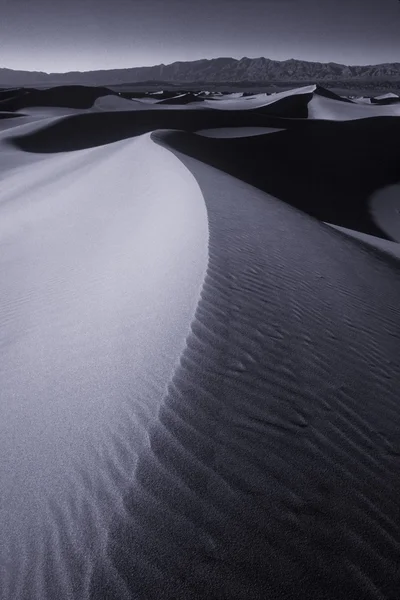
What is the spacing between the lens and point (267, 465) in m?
2.28

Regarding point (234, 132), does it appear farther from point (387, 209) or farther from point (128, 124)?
point (387, 209)

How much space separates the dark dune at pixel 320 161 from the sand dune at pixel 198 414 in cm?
863

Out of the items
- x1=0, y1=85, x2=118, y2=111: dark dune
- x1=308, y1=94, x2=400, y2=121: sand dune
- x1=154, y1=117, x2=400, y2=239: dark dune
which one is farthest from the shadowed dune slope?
x1=0, y1=85, x2=118, y2=111: dark dune

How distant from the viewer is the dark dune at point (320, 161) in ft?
48.0

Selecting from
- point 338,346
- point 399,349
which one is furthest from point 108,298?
point 399,349

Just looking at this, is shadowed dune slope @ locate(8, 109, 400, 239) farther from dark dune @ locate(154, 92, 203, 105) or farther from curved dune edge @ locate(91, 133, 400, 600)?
dark dune @ locate(154, 92, 203, 105)

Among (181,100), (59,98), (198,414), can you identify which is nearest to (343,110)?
(181,100)

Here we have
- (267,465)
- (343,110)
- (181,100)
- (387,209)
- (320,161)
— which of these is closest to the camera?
(267,465)

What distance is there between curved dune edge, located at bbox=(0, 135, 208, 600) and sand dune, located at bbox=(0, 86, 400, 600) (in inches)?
0.5

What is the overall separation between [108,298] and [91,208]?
A: 4706 millimetres

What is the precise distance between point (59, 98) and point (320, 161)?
36225 millimetres

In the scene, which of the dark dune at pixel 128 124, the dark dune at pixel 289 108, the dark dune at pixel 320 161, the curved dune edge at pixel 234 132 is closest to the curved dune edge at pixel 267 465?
the dark dune at pixel 320 161

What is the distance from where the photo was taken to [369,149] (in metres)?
21.2

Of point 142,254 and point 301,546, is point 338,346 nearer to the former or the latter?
point 301,546
